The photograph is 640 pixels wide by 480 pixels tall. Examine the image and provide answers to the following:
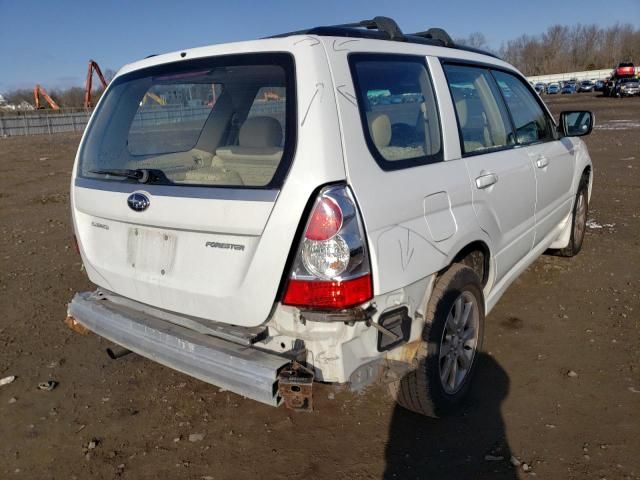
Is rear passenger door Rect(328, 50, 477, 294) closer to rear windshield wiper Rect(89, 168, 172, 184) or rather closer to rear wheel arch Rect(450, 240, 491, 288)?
rear wheel arch Rect(450, 240, 491, 288)

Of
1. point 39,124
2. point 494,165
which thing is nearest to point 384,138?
point 494,165

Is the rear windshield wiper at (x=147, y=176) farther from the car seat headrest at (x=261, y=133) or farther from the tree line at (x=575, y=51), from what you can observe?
the tree line at (x=575, y=51)

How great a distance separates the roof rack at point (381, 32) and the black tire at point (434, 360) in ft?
4.03

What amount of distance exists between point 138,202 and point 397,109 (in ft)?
4.38

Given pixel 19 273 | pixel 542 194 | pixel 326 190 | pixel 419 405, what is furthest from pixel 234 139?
pixel 19 273

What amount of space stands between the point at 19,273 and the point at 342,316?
475cm

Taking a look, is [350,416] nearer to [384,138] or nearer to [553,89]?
[384,138]

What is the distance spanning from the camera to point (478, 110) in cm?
336

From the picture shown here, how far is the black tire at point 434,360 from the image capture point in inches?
103

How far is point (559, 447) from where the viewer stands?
2693 mm

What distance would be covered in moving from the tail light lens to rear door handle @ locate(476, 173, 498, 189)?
1.11 metres

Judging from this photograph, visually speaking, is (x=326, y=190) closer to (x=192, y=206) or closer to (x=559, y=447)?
(x=192, y=206)

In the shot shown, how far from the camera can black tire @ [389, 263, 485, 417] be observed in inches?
103

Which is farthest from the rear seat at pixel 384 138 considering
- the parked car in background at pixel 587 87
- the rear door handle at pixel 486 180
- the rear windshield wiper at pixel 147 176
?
the parked car in background at pixel 587 87
